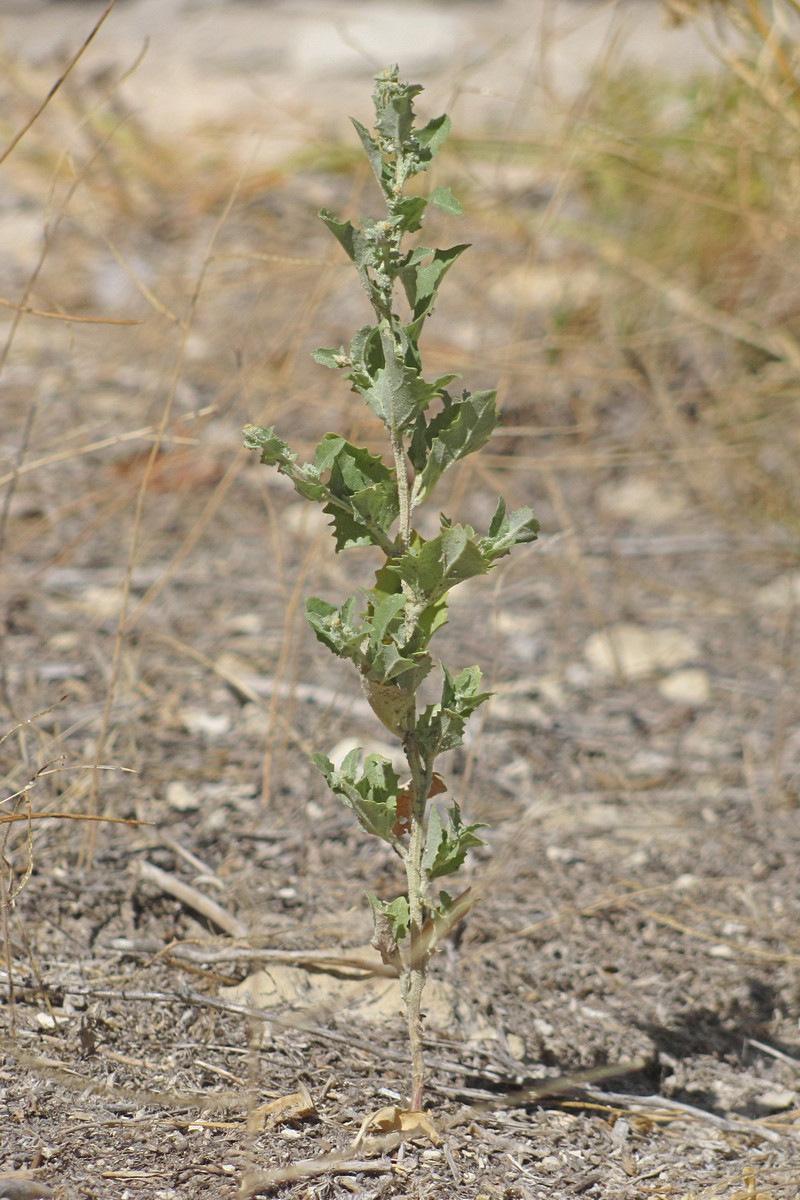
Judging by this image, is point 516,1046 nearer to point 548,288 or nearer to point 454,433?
point 454,433

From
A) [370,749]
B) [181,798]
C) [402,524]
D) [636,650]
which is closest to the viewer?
[402,524]

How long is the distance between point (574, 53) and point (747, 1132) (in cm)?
398

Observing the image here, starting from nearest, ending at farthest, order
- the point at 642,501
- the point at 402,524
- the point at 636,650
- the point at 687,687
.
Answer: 1. the point at 402,524
2. the point at 687,687
3. the point at 636,650
4. the point at 642,501

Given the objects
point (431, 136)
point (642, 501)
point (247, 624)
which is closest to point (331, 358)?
point (431, 136)

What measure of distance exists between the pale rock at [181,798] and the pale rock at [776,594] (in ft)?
4.64

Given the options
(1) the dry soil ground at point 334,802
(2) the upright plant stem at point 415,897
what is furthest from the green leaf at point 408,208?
(1) the dry soil ground at point 334,802

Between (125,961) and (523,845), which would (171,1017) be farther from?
(523,845)

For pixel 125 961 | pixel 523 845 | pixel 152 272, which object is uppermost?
pixel 152 272

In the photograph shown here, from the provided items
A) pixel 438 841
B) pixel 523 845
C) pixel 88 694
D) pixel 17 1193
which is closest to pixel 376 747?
pixel 523 845

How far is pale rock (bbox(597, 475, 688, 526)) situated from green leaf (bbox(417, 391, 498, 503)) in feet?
5.99

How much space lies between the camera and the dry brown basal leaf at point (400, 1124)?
1.02 meters

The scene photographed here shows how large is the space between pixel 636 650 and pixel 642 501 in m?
0.67

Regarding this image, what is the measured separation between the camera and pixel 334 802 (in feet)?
5.55

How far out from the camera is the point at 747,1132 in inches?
45.3
